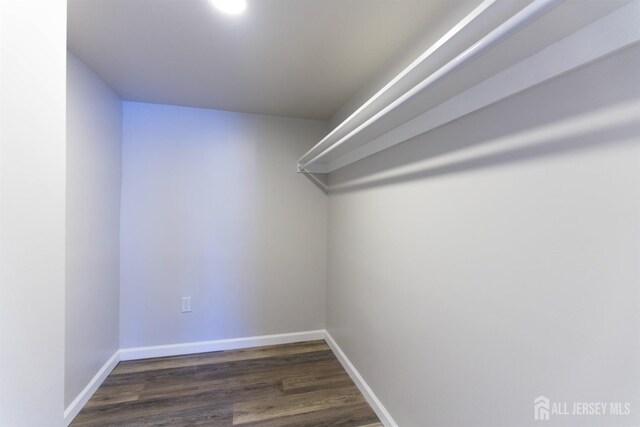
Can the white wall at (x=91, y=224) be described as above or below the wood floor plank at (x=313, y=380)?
above

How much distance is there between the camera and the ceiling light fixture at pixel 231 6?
1.11 meters

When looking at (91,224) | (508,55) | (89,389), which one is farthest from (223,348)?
(508,55)

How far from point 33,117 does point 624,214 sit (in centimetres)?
138

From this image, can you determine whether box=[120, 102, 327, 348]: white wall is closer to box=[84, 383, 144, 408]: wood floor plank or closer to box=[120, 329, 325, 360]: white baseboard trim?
box=[120, 329, 325, 360]: white baseboard trim

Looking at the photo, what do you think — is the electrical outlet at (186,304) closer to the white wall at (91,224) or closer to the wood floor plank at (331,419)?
the white wall at (91,224)

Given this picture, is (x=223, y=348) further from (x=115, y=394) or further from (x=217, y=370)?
(x=115, y=394)

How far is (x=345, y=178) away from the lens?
217cm

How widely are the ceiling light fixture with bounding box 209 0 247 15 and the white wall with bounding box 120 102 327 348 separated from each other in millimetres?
1252

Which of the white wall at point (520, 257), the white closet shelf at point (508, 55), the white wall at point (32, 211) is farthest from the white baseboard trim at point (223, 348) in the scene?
the white closet shelf at point (508, 55)

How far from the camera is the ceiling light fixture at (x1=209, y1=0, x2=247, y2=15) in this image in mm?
1106

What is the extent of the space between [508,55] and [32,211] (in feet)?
4.28

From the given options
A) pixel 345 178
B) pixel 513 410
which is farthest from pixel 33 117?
pixel 345 178

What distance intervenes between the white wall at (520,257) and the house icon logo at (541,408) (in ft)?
0.05

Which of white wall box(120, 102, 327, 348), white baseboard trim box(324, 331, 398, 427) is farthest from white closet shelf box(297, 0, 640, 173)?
white baseboard trim box(324, 331, 398, 427)
